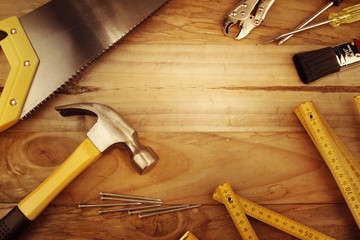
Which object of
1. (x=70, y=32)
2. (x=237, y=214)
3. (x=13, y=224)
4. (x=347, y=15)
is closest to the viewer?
(x=13, y=224)

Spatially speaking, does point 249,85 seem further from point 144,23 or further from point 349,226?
point 349,226

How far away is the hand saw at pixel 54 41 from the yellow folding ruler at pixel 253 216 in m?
0.83

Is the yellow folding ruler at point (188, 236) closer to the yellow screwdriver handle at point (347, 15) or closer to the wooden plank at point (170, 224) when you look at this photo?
the wooden plank at point (170, 224)

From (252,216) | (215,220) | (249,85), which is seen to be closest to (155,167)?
(215,220)

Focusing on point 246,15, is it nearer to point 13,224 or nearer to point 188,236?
point 188,236

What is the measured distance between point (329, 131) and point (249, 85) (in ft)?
1.34

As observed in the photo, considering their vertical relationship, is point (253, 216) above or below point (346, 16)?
below

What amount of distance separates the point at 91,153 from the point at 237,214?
0.63 m

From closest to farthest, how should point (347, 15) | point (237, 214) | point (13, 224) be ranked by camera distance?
1. point (13, 224)
2. point (237, 214)
3. point (347, 15)

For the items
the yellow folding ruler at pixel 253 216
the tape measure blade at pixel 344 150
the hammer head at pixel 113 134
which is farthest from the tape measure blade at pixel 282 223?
the hammer head at pixel 113 134

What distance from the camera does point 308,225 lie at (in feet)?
4.22

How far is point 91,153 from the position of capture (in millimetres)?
1176

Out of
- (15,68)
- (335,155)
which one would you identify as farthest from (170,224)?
(15,68)

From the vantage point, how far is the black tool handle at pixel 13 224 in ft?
3.59
